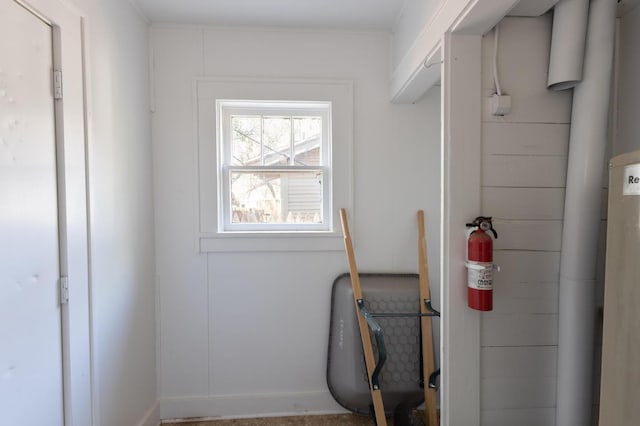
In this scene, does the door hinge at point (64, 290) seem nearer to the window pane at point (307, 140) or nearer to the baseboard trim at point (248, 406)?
the baseboard trim at point (248, 406)

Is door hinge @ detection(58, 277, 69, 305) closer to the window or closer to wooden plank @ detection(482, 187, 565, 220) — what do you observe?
the window

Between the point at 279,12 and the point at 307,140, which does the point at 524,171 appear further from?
the point at 279,12

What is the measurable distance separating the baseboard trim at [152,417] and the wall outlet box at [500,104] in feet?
7.51

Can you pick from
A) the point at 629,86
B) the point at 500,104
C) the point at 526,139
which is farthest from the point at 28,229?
the point at 629,86

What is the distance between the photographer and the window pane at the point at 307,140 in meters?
2.07

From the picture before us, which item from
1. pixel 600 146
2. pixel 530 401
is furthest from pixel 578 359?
pixel 600 146

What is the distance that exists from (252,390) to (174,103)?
182 cm

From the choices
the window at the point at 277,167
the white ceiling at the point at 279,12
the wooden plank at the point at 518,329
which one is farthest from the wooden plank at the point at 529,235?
the white ceiling at the point at 279,12

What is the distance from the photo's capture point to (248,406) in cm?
199

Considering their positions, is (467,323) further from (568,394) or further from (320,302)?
(320,302)

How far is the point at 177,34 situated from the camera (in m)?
1.89

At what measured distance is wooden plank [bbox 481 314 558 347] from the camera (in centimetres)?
126

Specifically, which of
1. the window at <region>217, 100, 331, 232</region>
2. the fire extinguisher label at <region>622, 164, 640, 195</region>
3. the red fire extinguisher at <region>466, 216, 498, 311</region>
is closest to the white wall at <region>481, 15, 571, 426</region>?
the red fire extinguisher at <region>466, 216, 498, 311</region>

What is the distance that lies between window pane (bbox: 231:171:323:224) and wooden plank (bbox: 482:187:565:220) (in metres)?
1.09
